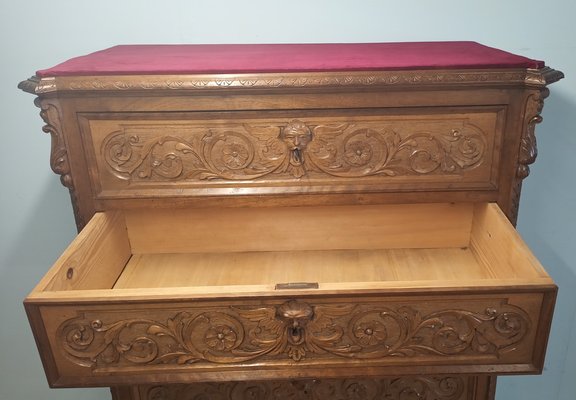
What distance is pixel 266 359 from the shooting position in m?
0.72

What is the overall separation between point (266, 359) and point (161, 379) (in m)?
0.16

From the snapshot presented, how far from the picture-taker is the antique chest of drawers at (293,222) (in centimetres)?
68

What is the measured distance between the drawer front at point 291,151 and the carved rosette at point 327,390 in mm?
395

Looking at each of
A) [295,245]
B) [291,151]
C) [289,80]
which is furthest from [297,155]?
[295,245]

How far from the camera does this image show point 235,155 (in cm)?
83

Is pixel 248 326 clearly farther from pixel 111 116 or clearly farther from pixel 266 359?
pixel 111 116

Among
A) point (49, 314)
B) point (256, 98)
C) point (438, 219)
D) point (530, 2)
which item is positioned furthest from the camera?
point (530, 2)

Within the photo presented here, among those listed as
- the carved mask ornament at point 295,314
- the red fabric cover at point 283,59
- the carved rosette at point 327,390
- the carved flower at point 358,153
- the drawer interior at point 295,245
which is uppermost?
the red fabric cover at point 283,59

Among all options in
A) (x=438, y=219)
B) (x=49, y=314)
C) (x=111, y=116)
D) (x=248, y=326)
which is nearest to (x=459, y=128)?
(x=438, y=219)

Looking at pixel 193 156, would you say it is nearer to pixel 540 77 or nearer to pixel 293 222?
pixel 293 222

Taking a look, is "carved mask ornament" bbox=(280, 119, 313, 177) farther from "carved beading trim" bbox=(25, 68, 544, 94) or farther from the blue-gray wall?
the blue-gray wall

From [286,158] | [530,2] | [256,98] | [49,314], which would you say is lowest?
[49,314]

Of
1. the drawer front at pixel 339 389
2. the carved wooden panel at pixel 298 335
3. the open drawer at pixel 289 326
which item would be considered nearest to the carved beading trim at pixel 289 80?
the open drawer at pixel 289 326

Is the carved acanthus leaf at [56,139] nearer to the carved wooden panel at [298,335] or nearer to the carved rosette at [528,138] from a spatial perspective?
the carved wooden panel at [298,335]
